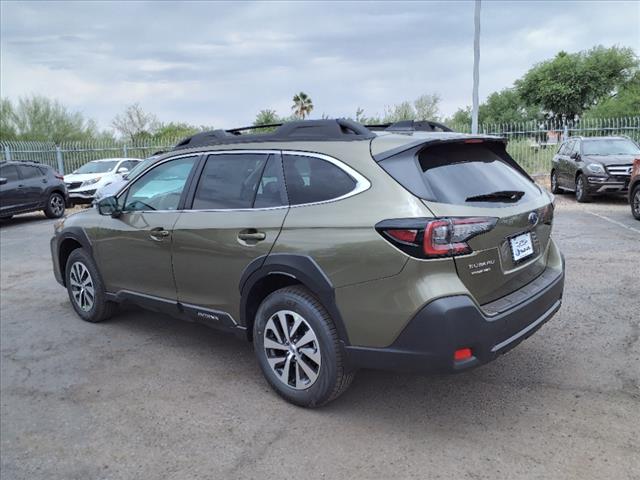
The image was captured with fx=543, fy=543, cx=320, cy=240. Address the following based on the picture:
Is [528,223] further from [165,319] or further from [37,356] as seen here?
[37,356]

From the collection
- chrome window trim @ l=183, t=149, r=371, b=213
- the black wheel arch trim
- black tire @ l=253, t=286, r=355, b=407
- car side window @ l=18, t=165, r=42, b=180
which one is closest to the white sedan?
car side window @ l=18, t=165, r=42, b=180

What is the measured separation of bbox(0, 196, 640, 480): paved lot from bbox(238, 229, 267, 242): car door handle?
107cm

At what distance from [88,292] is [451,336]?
150 inches

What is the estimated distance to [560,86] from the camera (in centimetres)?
3912

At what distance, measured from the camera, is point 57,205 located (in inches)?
583

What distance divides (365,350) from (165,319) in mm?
2962

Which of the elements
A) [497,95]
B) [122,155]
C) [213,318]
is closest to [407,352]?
[213,318]

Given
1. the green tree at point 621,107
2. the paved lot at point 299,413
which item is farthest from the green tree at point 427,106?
the paved lot at point 299,413

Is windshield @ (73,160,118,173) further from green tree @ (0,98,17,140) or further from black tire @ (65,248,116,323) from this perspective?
green tree @ (0,98,17,140)

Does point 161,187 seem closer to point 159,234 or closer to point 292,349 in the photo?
point 159,234

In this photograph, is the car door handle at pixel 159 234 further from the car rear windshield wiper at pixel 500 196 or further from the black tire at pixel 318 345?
the car rear windshield wiper at pixel 500 196

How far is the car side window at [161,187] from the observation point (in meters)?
4.22

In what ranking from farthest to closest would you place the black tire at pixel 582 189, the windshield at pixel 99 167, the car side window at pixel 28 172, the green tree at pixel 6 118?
1. the green tree at pixel 6 118
2. the windshield at pixel 99 167
3. the car side window at pixel 28 172
4. the black tire at pixel 582 189

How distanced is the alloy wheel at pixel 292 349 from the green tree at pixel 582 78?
135 feet
